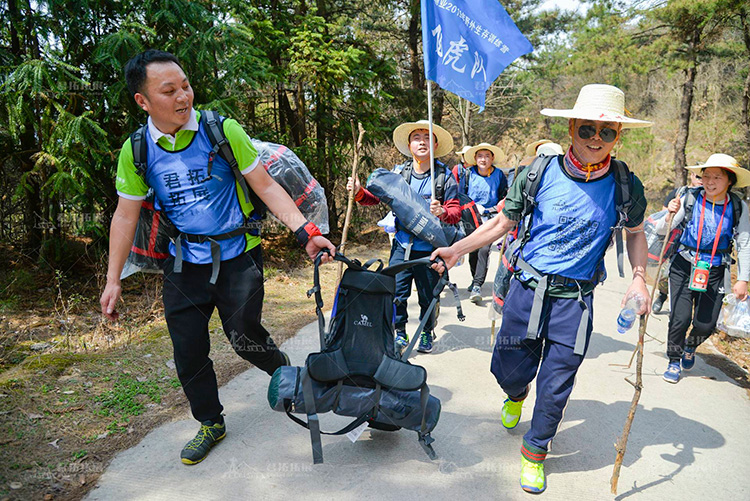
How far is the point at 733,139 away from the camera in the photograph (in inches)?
818

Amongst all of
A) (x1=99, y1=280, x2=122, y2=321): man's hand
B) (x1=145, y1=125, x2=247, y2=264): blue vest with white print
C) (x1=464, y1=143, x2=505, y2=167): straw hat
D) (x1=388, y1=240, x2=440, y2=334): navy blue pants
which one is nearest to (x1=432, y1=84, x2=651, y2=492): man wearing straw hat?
(x1=145, y1=125, x2=247, y2=264): blue vest with white print

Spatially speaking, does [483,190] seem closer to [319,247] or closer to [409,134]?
[409,134]

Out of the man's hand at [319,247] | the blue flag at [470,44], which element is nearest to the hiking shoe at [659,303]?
the blue flag at [470,44]

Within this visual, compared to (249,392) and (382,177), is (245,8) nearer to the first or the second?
(382,177)

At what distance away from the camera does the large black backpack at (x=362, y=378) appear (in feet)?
9.03

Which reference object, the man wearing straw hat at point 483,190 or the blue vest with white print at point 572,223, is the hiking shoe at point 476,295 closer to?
the man wearing straw hat at point 483,190

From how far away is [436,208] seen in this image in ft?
14.6

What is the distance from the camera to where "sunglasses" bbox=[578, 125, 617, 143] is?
9.28 feet

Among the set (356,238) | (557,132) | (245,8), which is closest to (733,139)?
(557,132)

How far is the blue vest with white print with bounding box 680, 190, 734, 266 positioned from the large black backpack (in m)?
3.06

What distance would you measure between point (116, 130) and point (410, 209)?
5.50m

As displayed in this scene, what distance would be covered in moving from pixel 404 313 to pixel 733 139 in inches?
878

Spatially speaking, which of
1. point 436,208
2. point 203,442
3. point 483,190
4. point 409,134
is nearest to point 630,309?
point 436,208

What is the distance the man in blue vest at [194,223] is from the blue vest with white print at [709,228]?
12.0 feet
